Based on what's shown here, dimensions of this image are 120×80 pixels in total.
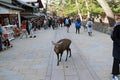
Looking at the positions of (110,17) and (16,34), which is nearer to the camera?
(110,17)

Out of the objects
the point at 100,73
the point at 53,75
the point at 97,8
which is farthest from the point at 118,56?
the point at 97,8

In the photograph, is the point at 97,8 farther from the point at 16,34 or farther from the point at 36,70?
the point at 36,70

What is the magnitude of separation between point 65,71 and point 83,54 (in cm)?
366

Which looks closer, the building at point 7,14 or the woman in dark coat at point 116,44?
the woman in dark coat at point 116,44

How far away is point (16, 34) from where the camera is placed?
2486cm

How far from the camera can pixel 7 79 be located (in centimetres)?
838

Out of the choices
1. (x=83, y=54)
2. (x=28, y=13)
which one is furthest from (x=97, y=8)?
(x=83, y=54)

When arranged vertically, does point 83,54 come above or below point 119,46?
below

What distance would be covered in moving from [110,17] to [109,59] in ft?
38.8

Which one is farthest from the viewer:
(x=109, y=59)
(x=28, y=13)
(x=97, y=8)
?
(x=28, y=13)

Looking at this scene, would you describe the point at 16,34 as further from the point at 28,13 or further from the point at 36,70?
the point at 28,13

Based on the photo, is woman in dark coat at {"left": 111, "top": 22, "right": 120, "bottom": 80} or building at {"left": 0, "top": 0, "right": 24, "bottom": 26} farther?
building at {"left": 0, "top": 0, "right": 24, "bottom": 26}

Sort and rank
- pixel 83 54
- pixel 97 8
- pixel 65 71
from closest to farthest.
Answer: pixel 65 71 → pixel 83 54 → pixel 97 8

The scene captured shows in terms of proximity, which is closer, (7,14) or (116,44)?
(116,44)
